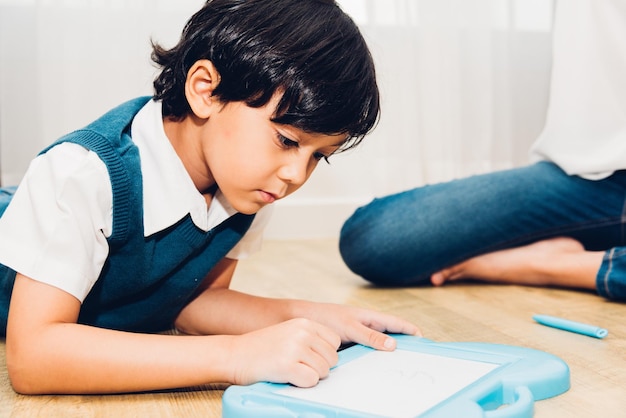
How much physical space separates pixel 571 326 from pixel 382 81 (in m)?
0.88

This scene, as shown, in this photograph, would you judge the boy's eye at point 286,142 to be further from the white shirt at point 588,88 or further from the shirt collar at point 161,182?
the white shirt at point 588,88

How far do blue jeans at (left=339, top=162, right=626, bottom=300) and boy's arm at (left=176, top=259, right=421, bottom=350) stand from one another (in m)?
0.31

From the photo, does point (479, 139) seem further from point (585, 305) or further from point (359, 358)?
point (359, 358)

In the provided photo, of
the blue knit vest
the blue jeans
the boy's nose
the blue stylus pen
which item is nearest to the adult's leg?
the blue jeans

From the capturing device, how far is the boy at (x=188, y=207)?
0.57 m

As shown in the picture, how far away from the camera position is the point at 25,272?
570mm

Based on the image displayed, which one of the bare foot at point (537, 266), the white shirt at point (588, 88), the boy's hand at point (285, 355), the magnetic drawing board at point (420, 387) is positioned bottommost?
the bare foot at point (537, 266)

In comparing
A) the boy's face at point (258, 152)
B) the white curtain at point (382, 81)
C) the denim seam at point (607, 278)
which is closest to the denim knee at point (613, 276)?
the denim seam at point (607, 278)

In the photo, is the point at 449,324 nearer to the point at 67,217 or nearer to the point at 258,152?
the point at 258,152

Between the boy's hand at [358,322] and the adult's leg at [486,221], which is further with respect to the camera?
the adult's leg at [486,221]

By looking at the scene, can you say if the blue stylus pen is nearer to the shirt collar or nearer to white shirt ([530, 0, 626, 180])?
white shirt ([530, 0, 626, 180])

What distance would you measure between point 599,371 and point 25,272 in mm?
510

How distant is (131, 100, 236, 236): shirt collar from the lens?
0.67 metres

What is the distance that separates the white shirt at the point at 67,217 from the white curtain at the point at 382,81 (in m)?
0.88
